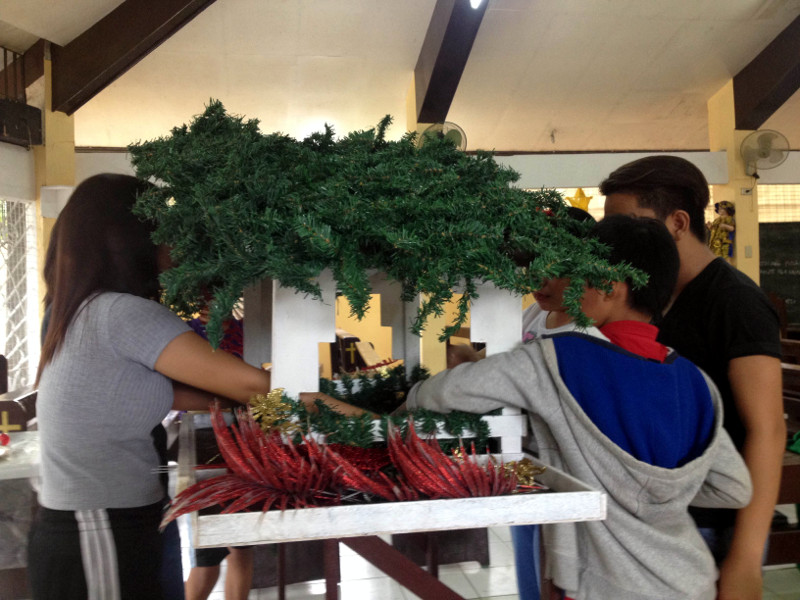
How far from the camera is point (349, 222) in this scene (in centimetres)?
95

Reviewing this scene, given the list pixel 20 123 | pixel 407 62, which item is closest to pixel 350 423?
pixel 20 123

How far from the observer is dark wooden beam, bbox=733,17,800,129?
635cm

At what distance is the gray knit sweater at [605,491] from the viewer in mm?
1007

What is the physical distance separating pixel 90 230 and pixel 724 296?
1.23 m

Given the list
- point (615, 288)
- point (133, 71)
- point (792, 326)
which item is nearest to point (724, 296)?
point (615, 288)

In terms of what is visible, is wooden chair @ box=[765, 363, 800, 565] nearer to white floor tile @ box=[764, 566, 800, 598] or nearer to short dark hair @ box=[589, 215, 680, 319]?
white floor tile @ box=[764, 566, 800, 598]

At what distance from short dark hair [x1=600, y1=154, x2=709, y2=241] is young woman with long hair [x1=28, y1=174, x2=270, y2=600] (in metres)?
0.97

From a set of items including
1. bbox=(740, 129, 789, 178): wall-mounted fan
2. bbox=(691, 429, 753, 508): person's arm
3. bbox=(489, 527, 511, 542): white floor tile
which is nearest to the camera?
bbox=(691, 429, 753, 508): person's arm

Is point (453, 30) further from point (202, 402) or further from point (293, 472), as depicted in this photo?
point (293, 472)

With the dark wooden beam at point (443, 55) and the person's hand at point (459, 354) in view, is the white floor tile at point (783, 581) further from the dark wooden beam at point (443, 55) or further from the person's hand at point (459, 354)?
the dark wooden beam at point (443, 55)

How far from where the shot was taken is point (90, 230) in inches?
49.4

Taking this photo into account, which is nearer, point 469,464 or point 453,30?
point 469,464

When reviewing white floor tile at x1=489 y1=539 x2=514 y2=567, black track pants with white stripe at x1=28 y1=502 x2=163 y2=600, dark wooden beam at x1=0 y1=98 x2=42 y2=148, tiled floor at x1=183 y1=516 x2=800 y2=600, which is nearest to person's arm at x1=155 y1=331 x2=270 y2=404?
black track pants with white stripe at x1=28 y1=502 x2=163 y2=600

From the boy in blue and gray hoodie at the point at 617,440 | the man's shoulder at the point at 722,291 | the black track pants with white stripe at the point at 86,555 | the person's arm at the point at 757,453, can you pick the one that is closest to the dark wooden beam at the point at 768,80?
the man's shoulder at the point at 722,291
